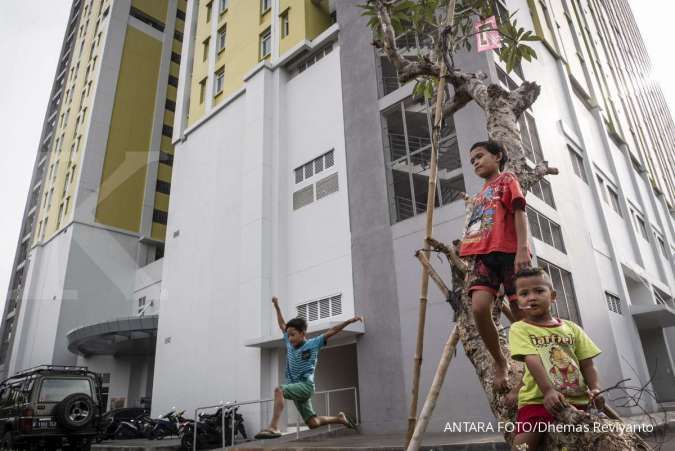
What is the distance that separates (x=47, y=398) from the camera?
9.67m

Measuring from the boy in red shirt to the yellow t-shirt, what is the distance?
34cm

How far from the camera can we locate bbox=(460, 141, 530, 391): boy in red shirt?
290 centimetres

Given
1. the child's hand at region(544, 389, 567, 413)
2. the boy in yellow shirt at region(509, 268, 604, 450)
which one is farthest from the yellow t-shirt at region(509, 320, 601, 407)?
the child's hand at region(544, 389, 567, 413)

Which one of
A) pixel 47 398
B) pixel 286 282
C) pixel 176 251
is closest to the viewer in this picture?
pixel 47 398

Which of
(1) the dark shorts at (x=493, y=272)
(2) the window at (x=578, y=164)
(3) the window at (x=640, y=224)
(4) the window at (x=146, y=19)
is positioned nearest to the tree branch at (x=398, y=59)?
(1) the dark shorts at (x=493, y=272)

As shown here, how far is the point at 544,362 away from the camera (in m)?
2.46

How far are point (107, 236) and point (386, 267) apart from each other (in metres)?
21.5

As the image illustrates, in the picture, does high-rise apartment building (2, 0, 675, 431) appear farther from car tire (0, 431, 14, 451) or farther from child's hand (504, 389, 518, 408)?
child's hand (504, 389, 518, 408)

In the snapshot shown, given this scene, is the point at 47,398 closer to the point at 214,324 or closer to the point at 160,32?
the point at 214,324

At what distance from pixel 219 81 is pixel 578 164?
1473cm

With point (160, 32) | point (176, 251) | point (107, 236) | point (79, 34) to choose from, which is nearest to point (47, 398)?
point (176, 251)

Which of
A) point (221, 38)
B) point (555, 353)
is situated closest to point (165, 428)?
point (555, 353)

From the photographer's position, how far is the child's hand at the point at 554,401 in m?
2.19

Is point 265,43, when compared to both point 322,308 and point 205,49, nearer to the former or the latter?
point 205,49
